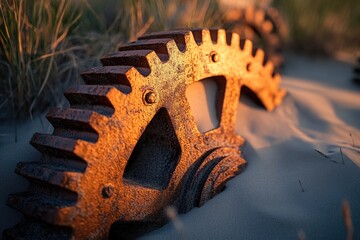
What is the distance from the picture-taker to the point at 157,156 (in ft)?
4.96

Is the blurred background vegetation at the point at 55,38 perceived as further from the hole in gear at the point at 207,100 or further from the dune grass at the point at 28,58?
the hole in gear at the point at 207,100

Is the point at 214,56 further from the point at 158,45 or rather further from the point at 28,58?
the point at 28,58

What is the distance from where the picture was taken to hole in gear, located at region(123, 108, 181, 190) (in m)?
1.46

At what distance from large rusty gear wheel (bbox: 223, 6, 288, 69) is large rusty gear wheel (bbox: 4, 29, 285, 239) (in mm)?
1688

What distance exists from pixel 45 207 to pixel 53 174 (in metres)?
0.12

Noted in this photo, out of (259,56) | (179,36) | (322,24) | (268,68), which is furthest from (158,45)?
(322,24)

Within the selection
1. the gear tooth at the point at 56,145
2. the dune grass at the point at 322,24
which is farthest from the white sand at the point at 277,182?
the dune grass at the point at 322,24

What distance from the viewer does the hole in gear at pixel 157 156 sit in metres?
1.46

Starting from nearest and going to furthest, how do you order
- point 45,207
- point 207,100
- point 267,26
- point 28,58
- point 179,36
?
1. point 45,207
2. point 179,36
3. point 207,100
4. point 28,58
5. point 267,26

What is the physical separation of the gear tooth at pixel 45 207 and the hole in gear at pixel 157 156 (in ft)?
1.12

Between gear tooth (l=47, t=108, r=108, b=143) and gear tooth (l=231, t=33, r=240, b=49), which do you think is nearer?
gear tooth (l=47, t=108, r=108, b=143)

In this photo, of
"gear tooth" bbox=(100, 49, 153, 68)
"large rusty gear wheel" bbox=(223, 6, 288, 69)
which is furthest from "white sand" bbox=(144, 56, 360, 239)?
"large rusty gear wheel" bbox=(223, 6, 288, 69)

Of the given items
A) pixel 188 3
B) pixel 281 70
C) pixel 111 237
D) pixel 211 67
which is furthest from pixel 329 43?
pixel 111 237

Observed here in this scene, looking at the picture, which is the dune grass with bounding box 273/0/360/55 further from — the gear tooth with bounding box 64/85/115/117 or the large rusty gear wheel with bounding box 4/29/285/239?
the gear tooth with bounding box 64/85/115/117
